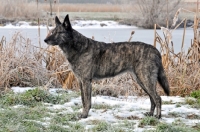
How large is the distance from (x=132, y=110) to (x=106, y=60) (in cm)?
82

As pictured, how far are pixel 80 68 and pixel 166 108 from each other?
1.45m

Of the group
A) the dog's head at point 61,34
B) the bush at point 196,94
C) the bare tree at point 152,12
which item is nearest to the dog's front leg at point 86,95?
the dog's head at point 61,34

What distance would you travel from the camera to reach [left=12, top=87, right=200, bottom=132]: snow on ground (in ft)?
17.1

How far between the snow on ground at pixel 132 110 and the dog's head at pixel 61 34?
101 centimetres

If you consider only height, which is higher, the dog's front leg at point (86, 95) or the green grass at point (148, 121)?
the dog's front leg at point (86, 95)

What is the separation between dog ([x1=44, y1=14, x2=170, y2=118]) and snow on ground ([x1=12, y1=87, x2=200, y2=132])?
20 cm

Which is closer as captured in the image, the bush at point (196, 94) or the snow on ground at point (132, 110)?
the snow on ground at point (132, 110)

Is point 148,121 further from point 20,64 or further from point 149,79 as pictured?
point 20,64

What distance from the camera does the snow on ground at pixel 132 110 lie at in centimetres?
521

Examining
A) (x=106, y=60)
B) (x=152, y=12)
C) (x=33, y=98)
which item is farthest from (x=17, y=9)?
(x=106, y=60)

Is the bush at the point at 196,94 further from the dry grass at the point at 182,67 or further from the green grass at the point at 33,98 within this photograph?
the green grass at the point at 33,98

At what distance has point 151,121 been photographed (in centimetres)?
503

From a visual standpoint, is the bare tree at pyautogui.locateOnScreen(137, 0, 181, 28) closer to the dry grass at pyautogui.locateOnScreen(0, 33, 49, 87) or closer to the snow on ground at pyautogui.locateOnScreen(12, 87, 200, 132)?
the dry grass at pyautogui.locateOnScreen(0, 33, 49, 87)

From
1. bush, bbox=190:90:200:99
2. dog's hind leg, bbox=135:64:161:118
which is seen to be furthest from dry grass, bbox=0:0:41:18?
dog's hind leg, bbox=135:64:161:118
